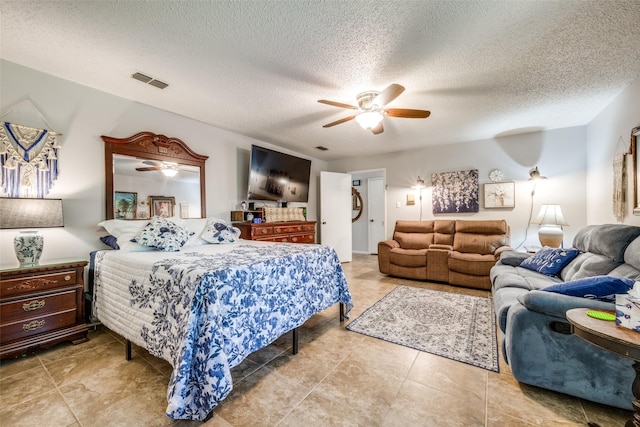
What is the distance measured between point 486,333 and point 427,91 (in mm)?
2435

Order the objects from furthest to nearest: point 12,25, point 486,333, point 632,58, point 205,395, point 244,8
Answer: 1. point 486,333
2. point 632,58
3. point 12,25
4. point 244,8
5. point 205,395

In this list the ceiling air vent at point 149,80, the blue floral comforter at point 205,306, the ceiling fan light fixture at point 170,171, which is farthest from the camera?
the ceiling fan light fixture at point 170,171

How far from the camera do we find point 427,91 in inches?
106

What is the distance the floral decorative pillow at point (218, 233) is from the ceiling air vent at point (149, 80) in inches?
59.8

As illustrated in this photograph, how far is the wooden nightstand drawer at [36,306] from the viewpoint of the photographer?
192 centimetres

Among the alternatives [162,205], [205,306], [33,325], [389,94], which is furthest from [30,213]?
[389,94]

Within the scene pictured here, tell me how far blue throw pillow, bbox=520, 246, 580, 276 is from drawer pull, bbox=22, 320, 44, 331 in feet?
15.1

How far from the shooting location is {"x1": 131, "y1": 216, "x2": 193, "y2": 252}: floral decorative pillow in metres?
2.43

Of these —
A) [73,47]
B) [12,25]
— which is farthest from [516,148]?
[12,25]

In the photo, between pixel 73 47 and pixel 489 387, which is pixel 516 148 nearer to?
pixel 489 387

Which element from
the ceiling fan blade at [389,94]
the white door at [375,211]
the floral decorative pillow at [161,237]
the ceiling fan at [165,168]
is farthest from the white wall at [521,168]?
the floral decorative pillow at [161,237]

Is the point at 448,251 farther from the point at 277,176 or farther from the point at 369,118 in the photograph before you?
the point at 277,176

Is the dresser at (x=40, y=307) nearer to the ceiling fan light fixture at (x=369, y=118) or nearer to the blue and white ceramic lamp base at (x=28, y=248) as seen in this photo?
the blue and white ceramic lamp base at (x=28, y=248)

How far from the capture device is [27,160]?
89.7 inches
